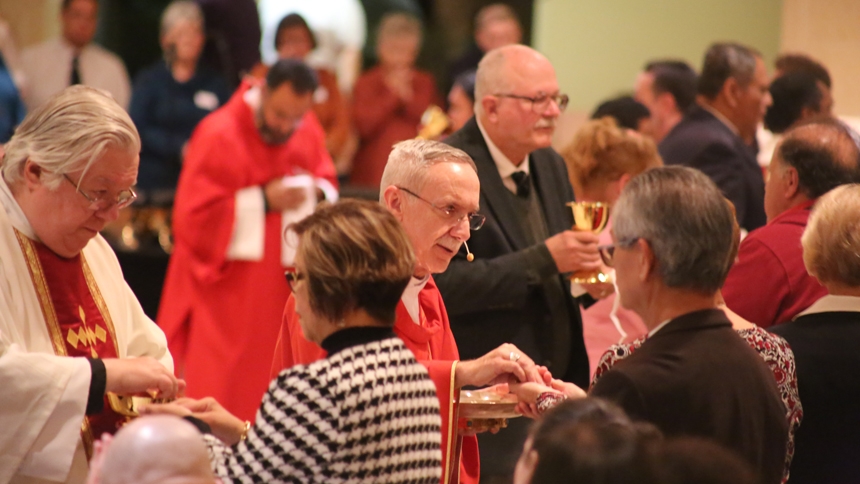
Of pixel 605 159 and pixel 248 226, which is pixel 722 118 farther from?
pixel 248 226

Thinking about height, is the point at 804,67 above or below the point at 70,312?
below

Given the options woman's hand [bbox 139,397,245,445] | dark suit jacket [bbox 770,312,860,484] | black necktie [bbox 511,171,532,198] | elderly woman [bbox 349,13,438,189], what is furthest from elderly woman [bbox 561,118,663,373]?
elderly woman [bbox 349,13,438,189]

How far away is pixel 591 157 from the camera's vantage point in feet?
14.5

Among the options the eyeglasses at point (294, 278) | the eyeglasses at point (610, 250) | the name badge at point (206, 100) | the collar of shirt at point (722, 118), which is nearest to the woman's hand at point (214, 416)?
the eyeglasses at point (294, 278)

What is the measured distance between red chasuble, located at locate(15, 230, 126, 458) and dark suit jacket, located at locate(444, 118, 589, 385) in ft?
3.96

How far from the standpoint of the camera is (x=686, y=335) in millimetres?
2264

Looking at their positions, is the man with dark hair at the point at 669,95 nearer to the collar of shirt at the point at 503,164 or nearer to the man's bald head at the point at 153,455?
the collar of shirt at the point at 503,164

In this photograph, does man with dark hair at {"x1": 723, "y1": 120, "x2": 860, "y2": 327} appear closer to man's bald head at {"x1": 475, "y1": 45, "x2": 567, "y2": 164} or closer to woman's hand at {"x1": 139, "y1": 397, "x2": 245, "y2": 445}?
man's bald head at {"x1": 475, "y1": 45, "x2": 567, "y2": 164}

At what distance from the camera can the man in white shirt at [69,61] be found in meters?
8.10

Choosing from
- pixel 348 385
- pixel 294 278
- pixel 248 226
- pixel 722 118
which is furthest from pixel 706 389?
pixel 722 118

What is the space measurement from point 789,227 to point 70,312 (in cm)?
225

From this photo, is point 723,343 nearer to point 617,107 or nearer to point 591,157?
point 591,157

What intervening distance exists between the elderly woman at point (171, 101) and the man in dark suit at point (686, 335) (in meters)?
5.76

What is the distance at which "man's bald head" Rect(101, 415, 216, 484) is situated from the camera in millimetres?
1728
